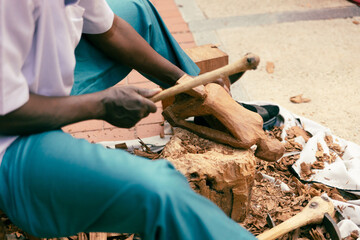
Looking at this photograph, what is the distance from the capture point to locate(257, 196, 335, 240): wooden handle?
1.83 m

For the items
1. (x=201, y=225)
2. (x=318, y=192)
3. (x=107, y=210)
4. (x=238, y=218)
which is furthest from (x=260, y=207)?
(x=107, y=210)

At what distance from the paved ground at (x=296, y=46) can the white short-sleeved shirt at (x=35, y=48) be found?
184cm

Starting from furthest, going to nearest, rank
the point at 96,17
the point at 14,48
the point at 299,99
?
the point at 299,99 < the point at 96,17 < the point at 14,48

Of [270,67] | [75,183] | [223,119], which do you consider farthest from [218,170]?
[270,67]

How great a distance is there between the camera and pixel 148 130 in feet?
9.22

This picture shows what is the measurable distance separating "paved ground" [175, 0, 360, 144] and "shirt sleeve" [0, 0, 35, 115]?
2.03 metres

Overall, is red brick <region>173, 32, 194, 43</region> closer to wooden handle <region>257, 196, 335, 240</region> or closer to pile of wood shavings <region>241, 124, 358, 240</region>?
pile of wood shavings <region>241, 124, 358, 240</region>

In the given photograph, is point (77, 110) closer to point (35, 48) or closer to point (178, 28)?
point (35, 48)

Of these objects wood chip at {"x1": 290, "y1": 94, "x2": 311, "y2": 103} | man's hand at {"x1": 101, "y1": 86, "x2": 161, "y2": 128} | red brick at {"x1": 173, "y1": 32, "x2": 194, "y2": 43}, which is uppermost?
man's hand at {"x1": 101, "y1": 86, "x2": 161, "y2": 128}

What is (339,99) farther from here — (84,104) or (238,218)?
(84,104)

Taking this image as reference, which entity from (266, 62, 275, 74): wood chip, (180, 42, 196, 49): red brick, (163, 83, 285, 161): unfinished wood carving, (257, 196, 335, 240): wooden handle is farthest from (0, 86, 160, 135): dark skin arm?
(180, 42, 196, 49): red brick

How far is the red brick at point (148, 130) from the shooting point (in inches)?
→ 109

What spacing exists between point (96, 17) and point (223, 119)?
0.75 metres

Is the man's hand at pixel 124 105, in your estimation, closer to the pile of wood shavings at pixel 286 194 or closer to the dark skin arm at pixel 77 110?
the dark skin arm at pixel 77 110
